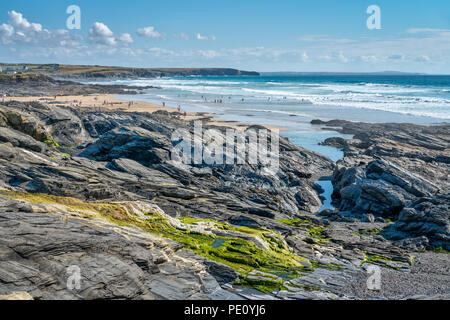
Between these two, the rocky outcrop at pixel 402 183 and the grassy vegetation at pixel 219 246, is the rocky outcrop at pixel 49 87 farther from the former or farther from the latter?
the grassy vegetation at pixel 219 246

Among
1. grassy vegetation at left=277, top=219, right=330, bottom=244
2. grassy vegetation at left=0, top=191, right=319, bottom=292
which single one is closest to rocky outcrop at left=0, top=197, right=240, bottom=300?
grassy vegetation at left=0, top=191, right=319, bottom=292

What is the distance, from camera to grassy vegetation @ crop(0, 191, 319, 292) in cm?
1488

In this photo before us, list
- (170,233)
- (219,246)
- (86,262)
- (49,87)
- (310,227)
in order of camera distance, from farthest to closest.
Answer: (49,87) < (310,227) < (170,233) < (219,246) < (86,262)

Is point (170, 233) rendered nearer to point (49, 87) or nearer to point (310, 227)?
point (310, 227)

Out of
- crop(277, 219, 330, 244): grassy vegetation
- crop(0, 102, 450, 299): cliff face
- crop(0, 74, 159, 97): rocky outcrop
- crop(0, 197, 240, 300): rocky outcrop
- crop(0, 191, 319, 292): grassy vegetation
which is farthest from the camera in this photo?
crop(0, 74, 159, 97): rocky outcrop

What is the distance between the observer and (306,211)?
29.1m

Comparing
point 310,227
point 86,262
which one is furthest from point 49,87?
point 86,262

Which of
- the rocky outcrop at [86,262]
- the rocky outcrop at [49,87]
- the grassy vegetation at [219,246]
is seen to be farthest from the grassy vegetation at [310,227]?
the rocky outcrop at [49,87]

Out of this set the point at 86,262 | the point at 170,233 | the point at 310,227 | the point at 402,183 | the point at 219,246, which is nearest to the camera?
the point at 86,262

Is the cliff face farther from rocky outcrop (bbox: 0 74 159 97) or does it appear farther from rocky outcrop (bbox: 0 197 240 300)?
rocky outcrop (bbox: 0 74 159 97)

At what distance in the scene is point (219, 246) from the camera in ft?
53.0

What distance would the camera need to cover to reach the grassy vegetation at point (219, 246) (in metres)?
14.9
